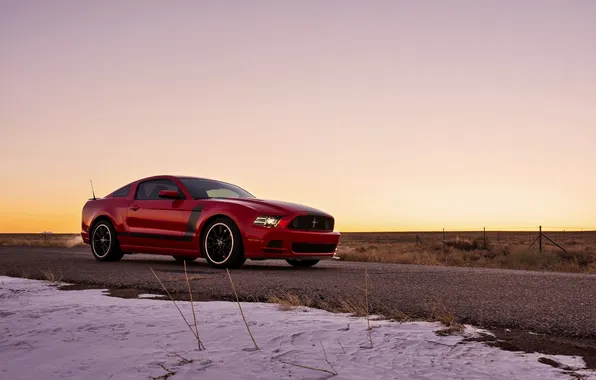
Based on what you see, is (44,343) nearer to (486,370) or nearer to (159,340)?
(159,340)

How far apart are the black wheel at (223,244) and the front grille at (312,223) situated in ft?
2.77

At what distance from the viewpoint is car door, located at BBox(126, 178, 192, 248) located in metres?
9.62

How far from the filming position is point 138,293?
5875mm

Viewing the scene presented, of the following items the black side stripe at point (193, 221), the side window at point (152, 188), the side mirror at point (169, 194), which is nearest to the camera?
the black side stripe at point (193, 221)

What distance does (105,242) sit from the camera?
35.6 ft

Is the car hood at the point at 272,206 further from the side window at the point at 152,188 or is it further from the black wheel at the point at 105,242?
the black wheel at the point at 105,242

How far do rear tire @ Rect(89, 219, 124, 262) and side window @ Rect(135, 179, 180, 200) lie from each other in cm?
87

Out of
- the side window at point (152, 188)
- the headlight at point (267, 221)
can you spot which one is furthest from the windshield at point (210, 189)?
the headlight at point (267, 221)

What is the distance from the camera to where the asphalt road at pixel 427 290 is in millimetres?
4406

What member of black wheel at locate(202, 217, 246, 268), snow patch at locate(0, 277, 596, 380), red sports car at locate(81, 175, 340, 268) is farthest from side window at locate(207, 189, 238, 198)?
snow patch at locate(0, 277, 596, 380)

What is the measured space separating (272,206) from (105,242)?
12.1 ft

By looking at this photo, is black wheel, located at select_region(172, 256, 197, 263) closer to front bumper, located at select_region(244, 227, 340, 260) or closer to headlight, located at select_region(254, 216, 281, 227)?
front bumper, located at select_region(244, 227, 340, 260)

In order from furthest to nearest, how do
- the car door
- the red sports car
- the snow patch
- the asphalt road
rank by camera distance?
the car door, the red sports car, the asphalt road, the snow patch

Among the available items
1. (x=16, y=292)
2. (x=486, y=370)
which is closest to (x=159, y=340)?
(x=486, y=370)
